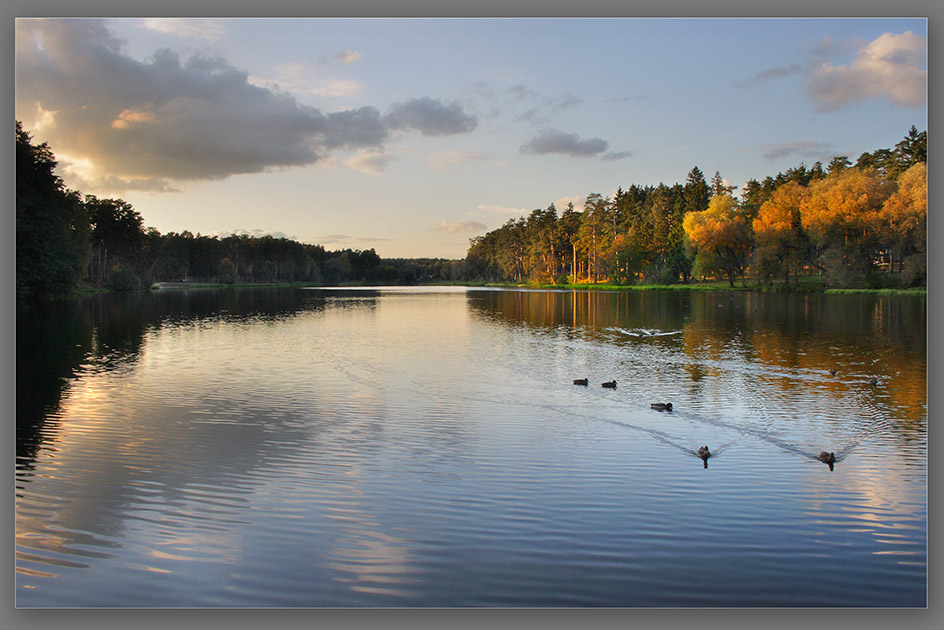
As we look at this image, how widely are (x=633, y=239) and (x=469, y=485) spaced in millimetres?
89468

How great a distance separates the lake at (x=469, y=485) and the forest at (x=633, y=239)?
5.00 metres

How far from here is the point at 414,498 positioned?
7.86 meters

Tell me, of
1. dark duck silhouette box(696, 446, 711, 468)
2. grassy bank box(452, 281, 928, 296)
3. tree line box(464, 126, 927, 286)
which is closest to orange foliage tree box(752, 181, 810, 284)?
tree line box(464, 126, 927, 286)

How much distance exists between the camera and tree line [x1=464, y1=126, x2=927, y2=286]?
127 feet

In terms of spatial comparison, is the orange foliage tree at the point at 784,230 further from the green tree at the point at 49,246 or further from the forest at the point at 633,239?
the green tree at the point at 49,246

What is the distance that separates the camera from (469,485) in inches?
329

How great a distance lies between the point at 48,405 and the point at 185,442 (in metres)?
5.24

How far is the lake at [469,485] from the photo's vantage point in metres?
5.80

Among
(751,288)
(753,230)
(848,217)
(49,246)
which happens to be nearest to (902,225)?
(848,217)

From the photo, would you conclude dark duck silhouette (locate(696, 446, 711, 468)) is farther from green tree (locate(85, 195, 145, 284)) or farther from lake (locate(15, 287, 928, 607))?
green tree (locate(85, 195, 145, 284))

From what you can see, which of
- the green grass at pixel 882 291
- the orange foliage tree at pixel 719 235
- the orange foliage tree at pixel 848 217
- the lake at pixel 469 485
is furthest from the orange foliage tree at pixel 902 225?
the orange foliage tree at pixel 719 235

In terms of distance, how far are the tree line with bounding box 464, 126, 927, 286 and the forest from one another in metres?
0.16

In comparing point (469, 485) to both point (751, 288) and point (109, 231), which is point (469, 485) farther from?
point (109, 231)

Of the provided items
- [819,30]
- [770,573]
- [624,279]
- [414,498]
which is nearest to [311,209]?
[414,498]
